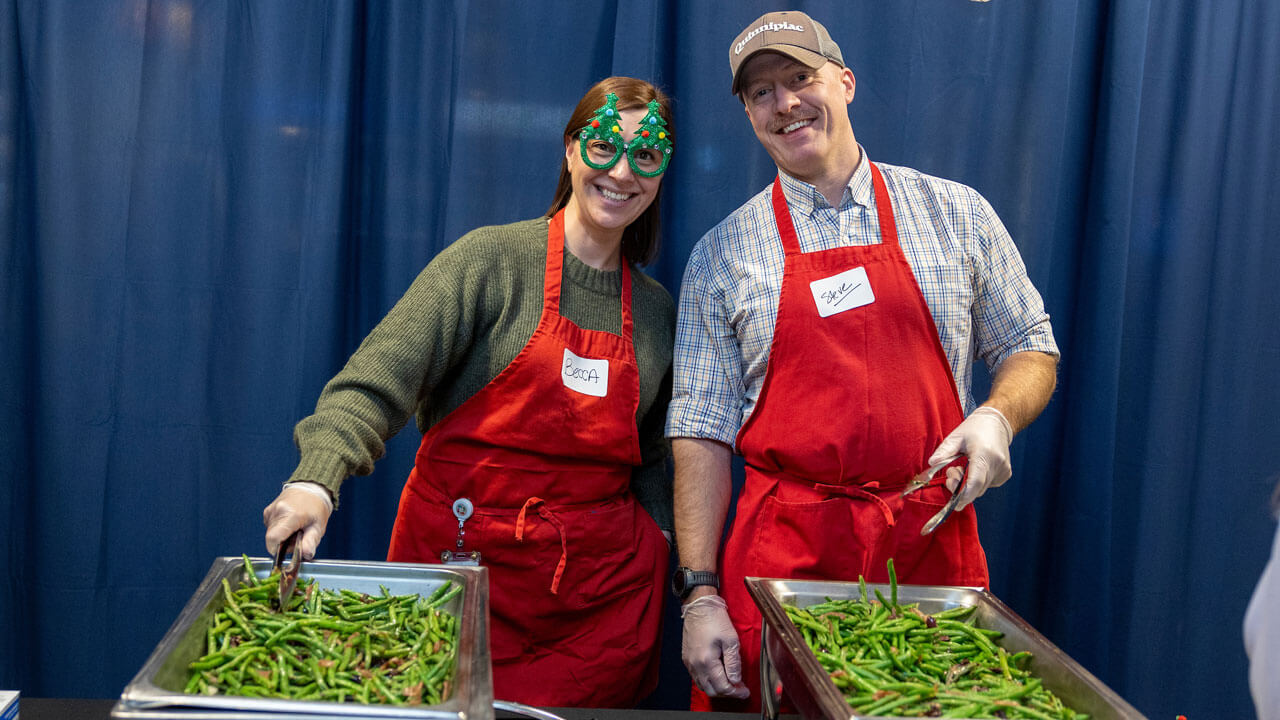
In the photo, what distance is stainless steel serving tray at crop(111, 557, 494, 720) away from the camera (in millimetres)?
1041

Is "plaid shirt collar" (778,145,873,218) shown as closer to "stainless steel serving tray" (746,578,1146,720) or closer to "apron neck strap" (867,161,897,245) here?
"apron neck strap" (867,161,897,245)

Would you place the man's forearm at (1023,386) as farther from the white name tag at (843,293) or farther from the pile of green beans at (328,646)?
the pile of green beans at (328,646)

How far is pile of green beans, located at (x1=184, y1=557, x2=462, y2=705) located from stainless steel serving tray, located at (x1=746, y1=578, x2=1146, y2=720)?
0.51 metres

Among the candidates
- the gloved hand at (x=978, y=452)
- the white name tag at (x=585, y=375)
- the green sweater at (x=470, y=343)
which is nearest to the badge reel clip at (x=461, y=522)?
the green sweater at (x=470, y=343)

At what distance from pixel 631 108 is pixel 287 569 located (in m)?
1.33

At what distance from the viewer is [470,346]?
2188mm

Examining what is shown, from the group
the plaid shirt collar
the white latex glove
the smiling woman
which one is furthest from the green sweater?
the white latex glove

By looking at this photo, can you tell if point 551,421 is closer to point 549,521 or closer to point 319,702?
point 549,521

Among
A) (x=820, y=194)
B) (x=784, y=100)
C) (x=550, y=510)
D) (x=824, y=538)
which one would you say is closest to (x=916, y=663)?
(x=824, y=538)

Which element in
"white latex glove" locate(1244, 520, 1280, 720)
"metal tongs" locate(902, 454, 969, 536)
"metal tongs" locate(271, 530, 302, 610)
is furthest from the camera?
"metal tongs" locate(902, 454, 969, 536)

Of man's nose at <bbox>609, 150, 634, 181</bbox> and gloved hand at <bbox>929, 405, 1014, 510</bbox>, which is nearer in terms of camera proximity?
gloved hand at <bbox>929, 405, 1014, 510</bbox>

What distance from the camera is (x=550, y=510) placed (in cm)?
215

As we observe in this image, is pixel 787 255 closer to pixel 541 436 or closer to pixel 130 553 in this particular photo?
pixel 541 436

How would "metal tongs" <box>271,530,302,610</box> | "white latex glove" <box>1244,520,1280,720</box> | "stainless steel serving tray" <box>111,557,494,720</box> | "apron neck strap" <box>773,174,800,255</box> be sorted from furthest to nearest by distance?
1. "apron neck strap" <box>773,174,800,255</box>
2. "metal tongs" <box>271,530,302,610</box>
3. "stainless steel serving tray" <box>111,557,494,720</box>
4. "white latex glove" <box>1244,520,1280,720</box>
